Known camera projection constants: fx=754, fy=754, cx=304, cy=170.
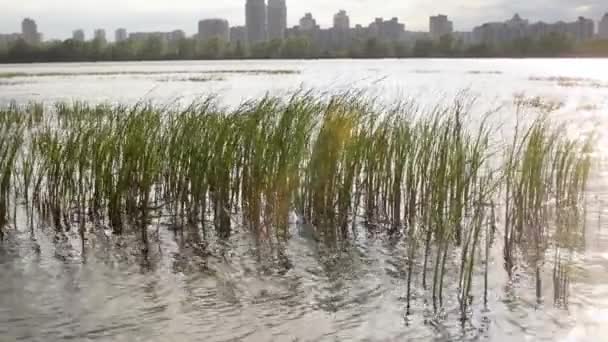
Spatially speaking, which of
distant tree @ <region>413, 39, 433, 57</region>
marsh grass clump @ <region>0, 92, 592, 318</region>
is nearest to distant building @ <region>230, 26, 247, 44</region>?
distant tree @ <region>413, 39, 433, 57</region>

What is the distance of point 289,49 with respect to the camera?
3415 inches

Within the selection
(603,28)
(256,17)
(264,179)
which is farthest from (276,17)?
(264,179)

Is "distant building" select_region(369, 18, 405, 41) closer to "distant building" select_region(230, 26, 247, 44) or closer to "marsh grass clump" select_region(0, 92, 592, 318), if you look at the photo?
"distant building" select_region(230, 26, 247, 44)

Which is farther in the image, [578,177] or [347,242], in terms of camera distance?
[578,177]

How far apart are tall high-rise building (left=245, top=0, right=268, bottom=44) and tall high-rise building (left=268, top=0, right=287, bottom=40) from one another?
1.25 m

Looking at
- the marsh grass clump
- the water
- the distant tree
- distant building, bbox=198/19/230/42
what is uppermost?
distant building, bbox=198/19/230/42

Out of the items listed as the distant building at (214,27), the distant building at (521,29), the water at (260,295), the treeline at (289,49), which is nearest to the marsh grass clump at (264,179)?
the water at (260,295)

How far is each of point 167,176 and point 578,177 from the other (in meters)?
4.14

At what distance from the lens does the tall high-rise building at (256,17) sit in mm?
113175

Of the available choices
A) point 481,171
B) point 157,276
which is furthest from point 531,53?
point 157,276

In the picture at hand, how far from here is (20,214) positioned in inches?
290

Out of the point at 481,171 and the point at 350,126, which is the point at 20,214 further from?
the point at 481,171

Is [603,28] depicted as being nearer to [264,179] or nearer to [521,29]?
[521,29]

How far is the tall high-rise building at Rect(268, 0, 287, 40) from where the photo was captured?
117419 mm
